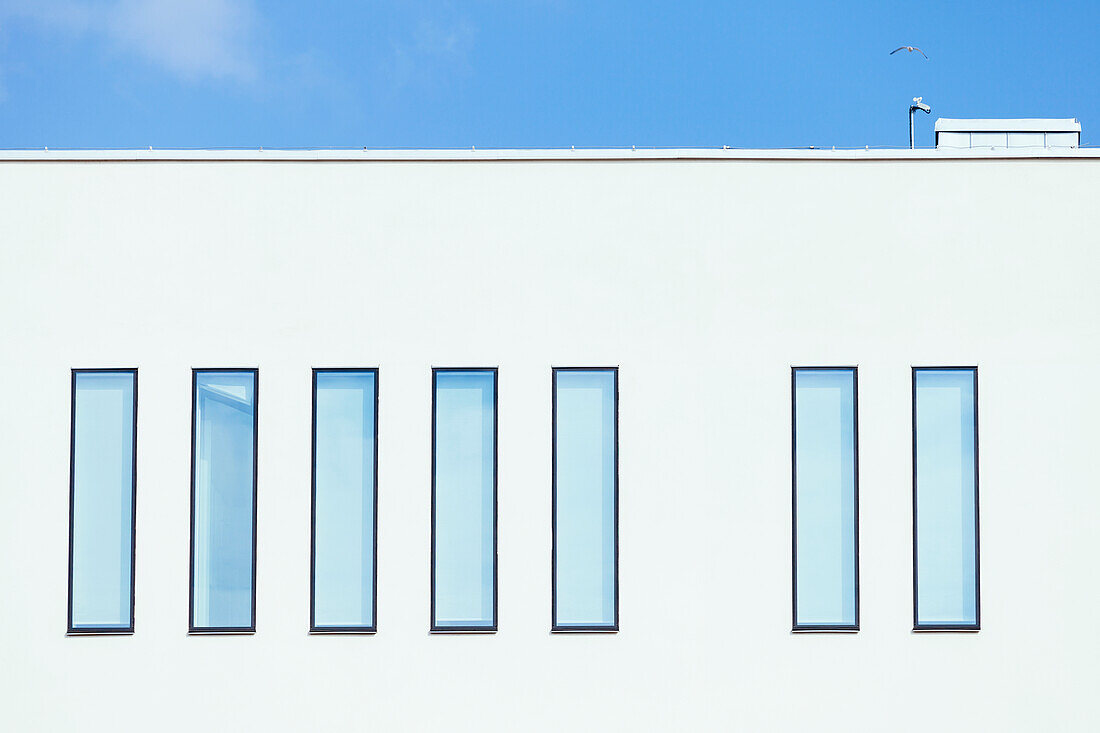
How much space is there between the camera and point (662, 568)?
8.02 meters

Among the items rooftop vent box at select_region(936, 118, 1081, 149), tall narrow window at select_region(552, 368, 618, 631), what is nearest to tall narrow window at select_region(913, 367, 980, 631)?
rooftop vent box at select_region(936, 118, 1081, 149)

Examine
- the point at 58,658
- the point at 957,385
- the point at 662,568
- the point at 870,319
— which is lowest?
the point at 58,658

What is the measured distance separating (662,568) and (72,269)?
630 centimetres

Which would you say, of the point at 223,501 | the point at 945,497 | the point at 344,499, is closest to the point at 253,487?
the point at 223,501

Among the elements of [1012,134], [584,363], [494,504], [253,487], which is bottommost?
[494,504]

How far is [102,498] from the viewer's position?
27.0 feet

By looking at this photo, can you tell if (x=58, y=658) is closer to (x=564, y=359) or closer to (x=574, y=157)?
(x=564, y=359)

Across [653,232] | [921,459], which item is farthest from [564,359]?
[921,459]

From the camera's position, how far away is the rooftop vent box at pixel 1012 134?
29.2 ft

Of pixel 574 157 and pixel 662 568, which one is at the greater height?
pixel 574 157

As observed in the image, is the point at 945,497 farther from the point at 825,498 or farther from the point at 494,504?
the point at 494,504

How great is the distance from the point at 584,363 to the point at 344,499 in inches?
104

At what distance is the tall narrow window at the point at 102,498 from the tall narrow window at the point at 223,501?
0.59 meters

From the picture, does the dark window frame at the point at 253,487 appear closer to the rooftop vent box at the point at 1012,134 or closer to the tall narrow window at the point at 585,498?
the tall narrow window at the point at 585,498
